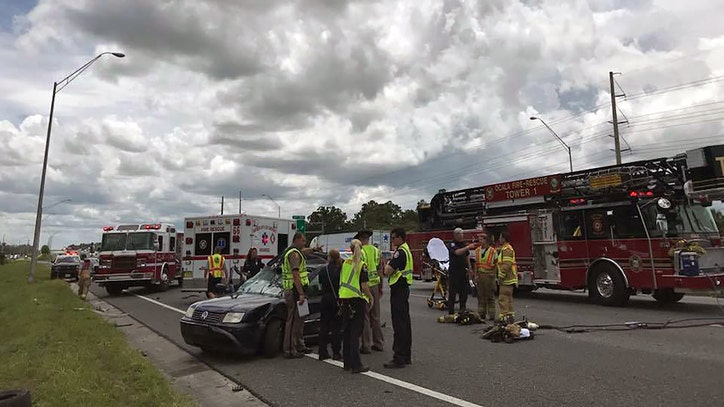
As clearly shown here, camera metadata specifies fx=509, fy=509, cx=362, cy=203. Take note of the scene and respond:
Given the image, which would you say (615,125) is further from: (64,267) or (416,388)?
(64,267)

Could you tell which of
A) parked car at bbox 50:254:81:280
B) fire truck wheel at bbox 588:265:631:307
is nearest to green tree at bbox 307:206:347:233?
parked car at bbox 50:254:81:280

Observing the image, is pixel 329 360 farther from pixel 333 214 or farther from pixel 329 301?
pixel 333 214

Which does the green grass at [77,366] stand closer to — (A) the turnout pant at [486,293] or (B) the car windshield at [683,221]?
(A) the turnout pant at [486,293]

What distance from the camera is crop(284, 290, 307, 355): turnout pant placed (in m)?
7.51

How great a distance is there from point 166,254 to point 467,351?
15.8 metres

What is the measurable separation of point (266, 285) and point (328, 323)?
1737 mm

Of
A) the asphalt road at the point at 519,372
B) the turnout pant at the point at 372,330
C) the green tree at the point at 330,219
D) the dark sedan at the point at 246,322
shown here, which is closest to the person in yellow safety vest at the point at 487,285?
the asphalt road at the point at 519,372

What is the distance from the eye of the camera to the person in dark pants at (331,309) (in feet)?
23.6

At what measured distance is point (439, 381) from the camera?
19.4 ft

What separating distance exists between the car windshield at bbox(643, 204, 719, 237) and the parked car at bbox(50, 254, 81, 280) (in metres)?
30.9

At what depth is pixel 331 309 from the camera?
729 centimetres

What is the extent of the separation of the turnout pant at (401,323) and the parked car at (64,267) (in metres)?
30.1

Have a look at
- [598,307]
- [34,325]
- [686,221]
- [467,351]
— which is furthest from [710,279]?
[34,325]

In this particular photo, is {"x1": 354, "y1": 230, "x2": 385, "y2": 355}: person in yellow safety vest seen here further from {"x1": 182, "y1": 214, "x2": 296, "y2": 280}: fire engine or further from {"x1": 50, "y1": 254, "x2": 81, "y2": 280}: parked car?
{"x1": 50, "y1": 254, "x2": 81, "y2": 280}: parked car
